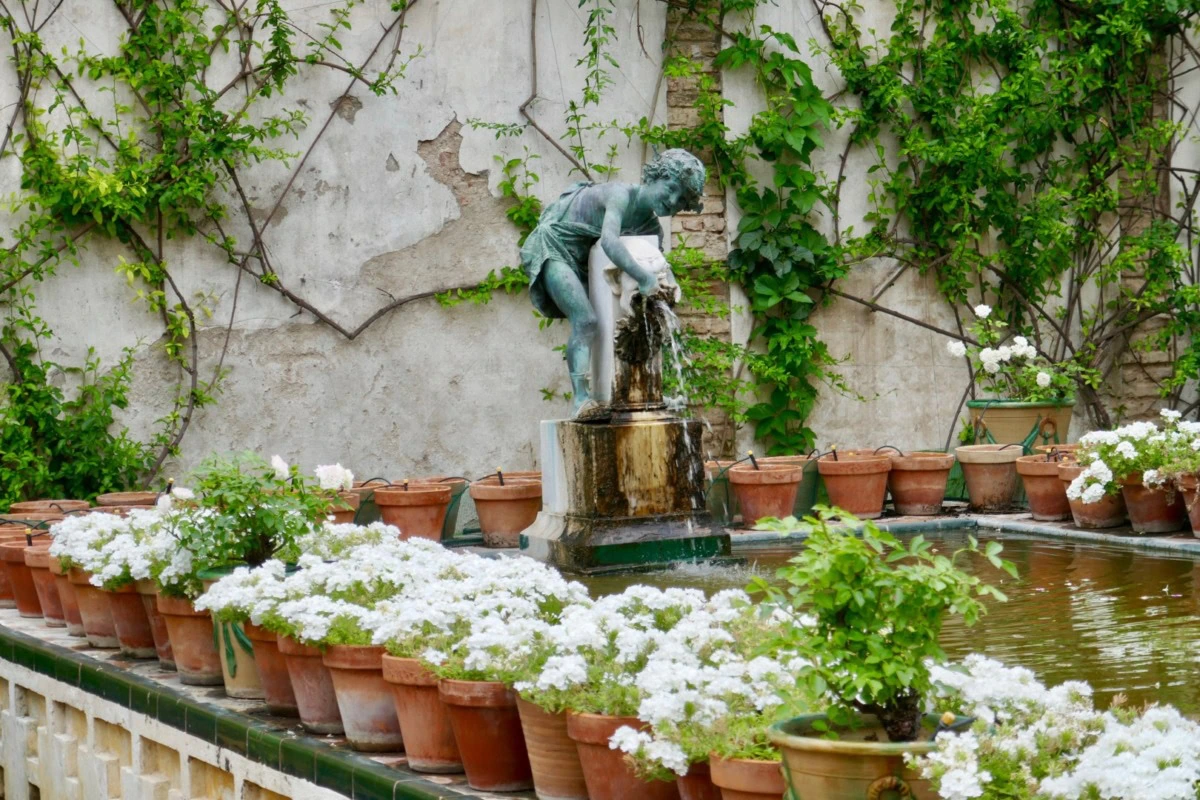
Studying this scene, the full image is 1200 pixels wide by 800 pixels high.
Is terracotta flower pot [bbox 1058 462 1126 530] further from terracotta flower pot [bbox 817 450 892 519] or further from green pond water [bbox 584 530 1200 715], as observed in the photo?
terracotta flower pot [bbox 817 450 892 519]

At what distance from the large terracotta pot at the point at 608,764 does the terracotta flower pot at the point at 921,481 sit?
18.3 feet

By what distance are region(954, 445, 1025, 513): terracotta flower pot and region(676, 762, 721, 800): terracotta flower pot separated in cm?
583

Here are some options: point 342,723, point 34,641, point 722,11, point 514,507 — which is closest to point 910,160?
point 722,11

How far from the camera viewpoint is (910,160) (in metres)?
A: 10.5

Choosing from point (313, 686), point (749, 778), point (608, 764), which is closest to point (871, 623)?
point (749, 778)

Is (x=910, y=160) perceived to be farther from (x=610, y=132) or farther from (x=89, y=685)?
(x=89, y=685)

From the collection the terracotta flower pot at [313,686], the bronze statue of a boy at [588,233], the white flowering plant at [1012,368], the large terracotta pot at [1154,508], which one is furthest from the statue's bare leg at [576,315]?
the terracotta flower pot at [313,686]

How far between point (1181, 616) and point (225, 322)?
5665mm

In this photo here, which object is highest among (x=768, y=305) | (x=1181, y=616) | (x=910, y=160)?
(x=910, y=160)

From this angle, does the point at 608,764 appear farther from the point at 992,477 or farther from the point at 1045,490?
the point at 992,477

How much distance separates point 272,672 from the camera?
409 centimetres

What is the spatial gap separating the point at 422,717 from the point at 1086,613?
261 cm

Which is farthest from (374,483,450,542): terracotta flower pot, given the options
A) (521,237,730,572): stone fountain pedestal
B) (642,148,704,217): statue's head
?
(642,148,704,217): statue's head

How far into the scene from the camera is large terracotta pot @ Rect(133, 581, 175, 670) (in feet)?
15.8
